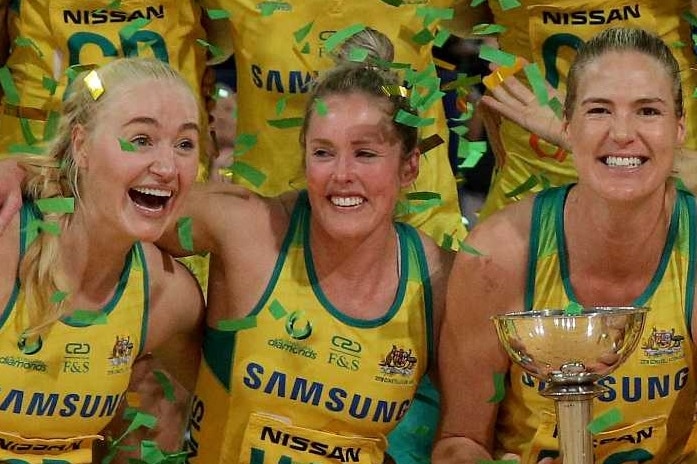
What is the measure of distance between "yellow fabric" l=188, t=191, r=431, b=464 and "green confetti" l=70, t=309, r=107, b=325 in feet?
0.86

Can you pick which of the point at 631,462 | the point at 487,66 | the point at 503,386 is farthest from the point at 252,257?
the point at 487,66

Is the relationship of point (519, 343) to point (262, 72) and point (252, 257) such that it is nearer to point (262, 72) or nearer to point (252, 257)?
point (252, 257)

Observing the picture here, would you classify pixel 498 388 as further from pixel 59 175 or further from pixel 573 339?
pixel 59 175

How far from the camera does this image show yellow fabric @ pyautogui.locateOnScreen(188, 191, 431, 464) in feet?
10.5

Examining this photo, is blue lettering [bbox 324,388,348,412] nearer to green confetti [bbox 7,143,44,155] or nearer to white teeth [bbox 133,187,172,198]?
white teeth [bbox 133,187,172,198]

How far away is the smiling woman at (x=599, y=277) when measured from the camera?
10.0 feet

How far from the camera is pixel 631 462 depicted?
3.14 metres

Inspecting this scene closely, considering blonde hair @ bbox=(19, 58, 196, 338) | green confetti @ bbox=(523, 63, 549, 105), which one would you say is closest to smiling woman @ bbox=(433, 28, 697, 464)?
green confetti @ bbox=(523, 63, 549, 105)

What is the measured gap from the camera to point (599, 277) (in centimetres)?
314

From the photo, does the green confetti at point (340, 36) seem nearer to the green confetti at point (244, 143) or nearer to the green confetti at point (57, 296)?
the green confetti at point (244, 143)

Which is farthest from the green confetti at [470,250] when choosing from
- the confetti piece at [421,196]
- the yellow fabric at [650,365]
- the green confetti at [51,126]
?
the green confetti at [51,126]

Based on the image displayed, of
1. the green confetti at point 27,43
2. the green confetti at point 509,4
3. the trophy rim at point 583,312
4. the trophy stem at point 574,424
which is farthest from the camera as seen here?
the green confetti at point 27,43

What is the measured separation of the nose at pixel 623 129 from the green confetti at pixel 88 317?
1.00 metres

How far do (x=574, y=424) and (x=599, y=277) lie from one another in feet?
1.80
